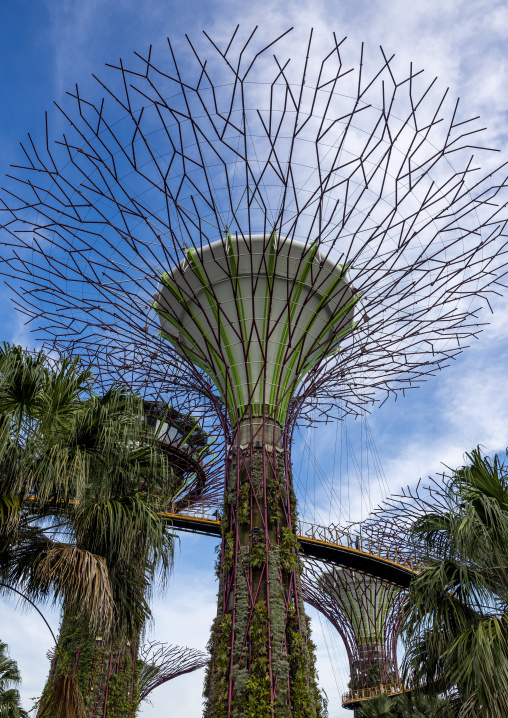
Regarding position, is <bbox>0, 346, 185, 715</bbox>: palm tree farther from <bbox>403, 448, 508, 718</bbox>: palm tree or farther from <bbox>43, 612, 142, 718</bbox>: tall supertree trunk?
<bbox>43, 612, 142, 718</bbox>: tall supertree trunk

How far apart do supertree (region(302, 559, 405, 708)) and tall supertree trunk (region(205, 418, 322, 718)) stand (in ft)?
62.3

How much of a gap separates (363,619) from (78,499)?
1205 inches

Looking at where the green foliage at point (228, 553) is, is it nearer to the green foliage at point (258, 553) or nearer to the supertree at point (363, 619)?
the green foliage at point (258, 553)

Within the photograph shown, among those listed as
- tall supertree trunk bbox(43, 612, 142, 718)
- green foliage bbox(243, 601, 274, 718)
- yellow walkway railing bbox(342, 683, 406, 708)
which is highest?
yellow walkway railing bbox(342, 683, 406, 708)

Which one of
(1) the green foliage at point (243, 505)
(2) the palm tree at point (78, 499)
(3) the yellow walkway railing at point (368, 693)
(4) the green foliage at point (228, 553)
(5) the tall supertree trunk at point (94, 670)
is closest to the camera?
(2) the palm tree at point (78, 499)

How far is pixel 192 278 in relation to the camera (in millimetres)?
17141

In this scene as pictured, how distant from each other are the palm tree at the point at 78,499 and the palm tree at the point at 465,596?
169 inches

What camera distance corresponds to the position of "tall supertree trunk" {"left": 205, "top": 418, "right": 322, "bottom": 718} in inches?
503

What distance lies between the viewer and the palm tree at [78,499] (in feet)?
25.9

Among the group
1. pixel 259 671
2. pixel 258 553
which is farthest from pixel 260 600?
pixel 259 671

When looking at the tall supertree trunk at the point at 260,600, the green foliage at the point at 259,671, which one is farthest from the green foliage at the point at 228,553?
the green foliage at the point at 259,671

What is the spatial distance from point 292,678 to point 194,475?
1609 cm

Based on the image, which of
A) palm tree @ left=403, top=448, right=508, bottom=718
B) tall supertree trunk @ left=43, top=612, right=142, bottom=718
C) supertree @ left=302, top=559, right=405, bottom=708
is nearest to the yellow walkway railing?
supertree @ left=302, top=559, right=405, bottom=708

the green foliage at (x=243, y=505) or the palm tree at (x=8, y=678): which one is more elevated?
the green foliage at (x=243, y=505)
